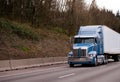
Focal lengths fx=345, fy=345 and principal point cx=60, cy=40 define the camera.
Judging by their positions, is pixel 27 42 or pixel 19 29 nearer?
pixel 27 42

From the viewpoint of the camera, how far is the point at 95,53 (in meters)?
31.3

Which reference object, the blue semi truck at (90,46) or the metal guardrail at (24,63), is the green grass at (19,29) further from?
the blue semi truck at (90,46)

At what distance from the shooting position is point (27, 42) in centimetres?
4288

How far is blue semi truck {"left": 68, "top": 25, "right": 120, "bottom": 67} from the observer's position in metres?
30.6

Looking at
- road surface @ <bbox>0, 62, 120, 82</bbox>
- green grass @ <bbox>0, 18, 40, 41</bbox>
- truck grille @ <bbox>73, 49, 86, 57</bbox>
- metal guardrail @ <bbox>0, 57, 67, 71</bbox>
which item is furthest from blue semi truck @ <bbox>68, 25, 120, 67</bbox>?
green grass @ <bbox>0, 18, 40, 41</bbox>

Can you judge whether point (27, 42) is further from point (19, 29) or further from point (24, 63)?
point (24, 63)

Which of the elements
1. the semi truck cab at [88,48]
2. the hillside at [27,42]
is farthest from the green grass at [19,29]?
the semi truck cab at [88,48]

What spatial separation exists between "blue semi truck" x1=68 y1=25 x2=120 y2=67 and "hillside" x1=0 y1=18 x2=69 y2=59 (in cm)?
764

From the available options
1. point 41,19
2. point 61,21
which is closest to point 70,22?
point 61,21

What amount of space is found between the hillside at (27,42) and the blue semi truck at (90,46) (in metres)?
7.64

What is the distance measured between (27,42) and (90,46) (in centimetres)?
1351

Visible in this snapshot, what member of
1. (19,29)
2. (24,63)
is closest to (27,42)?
(19,29)

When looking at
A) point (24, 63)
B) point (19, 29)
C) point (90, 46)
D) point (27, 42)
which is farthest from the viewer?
point (19, 29)

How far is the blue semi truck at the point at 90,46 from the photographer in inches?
1205
